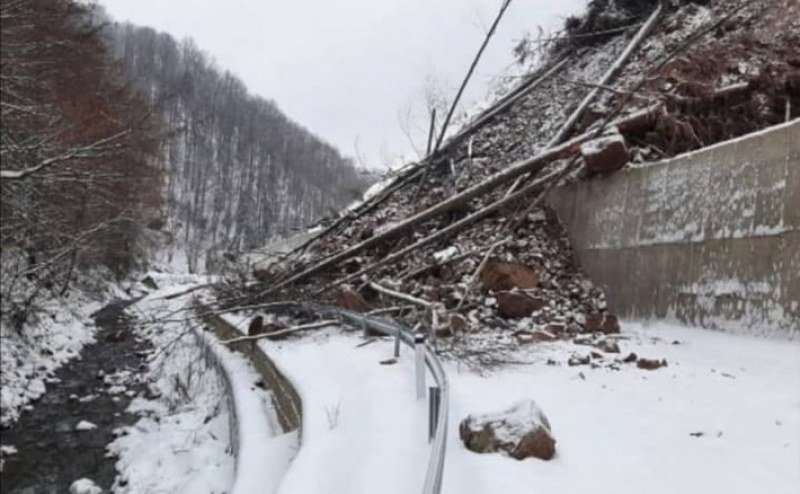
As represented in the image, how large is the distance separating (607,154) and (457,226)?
228cm

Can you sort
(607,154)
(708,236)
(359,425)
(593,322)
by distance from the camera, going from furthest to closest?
(607,154) < (593,322) < (708,236) < (359,425)

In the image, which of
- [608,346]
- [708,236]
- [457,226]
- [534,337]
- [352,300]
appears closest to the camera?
[608,346]

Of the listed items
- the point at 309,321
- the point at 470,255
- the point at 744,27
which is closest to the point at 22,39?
the point at 309,321

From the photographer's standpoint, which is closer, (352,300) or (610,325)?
(610,325)

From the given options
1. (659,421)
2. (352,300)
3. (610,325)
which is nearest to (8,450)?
(352,300)

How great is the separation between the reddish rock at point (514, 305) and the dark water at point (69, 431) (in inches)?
195

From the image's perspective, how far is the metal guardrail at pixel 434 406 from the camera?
7.24ft

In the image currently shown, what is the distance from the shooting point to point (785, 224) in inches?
236

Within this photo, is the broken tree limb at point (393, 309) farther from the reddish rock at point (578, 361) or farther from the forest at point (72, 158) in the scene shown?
the forest at point (72, 158)

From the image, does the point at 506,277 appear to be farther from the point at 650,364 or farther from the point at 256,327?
the point at 256,327

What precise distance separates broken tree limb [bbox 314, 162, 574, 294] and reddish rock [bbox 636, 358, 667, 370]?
414 cm

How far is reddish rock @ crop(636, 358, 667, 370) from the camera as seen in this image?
5754 millimetres

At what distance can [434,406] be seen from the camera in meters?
3.71

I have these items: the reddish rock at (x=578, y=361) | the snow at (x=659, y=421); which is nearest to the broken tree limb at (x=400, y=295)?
the snow at (x=659, y=421)
